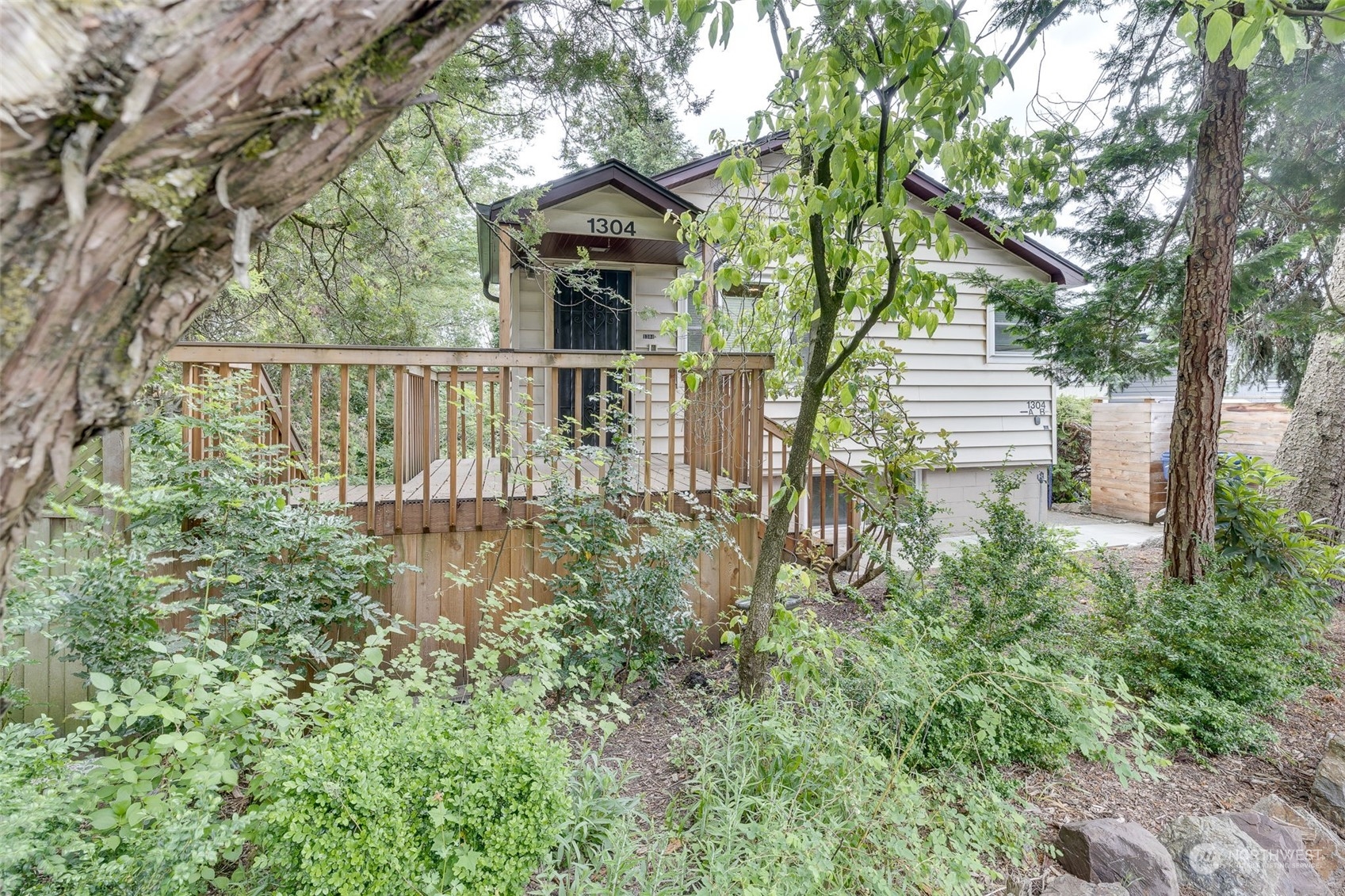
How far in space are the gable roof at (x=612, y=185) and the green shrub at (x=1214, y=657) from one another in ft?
15.2

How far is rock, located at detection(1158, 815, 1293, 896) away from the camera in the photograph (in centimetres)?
220

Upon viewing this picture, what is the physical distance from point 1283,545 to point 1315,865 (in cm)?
294

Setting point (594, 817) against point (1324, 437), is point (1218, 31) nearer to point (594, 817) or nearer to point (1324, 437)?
point (594, 817)

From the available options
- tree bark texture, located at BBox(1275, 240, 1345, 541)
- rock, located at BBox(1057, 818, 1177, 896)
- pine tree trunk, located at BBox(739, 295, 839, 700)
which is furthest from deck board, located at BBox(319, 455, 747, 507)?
tree bark texture, located at BBox(1275, 240, 1345, 541)

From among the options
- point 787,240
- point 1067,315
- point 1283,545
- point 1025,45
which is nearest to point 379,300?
point 787,240

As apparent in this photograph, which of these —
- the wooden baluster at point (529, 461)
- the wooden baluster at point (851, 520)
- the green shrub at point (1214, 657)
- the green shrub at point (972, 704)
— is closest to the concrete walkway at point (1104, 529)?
the wooden baluster at point (851, 520)

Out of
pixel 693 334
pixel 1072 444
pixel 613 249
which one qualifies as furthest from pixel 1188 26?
pixel 1072 444

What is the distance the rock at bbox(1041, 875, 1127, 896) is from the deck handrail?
112 inches

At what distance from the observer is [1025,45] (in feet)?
8.45

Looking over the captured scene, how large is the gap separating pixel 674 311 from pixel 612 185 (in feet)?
5.30

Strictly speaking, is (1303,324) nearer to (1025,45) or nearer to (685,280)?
(1025,45)

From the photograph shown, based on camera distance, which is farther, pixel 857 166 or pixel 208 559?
pixel 208 559

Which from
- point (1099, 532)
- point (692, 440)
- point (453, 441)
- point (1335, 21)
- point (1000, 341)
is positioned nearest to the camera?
point (1335, 21)

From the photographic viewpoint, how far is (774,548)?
2.85 m
